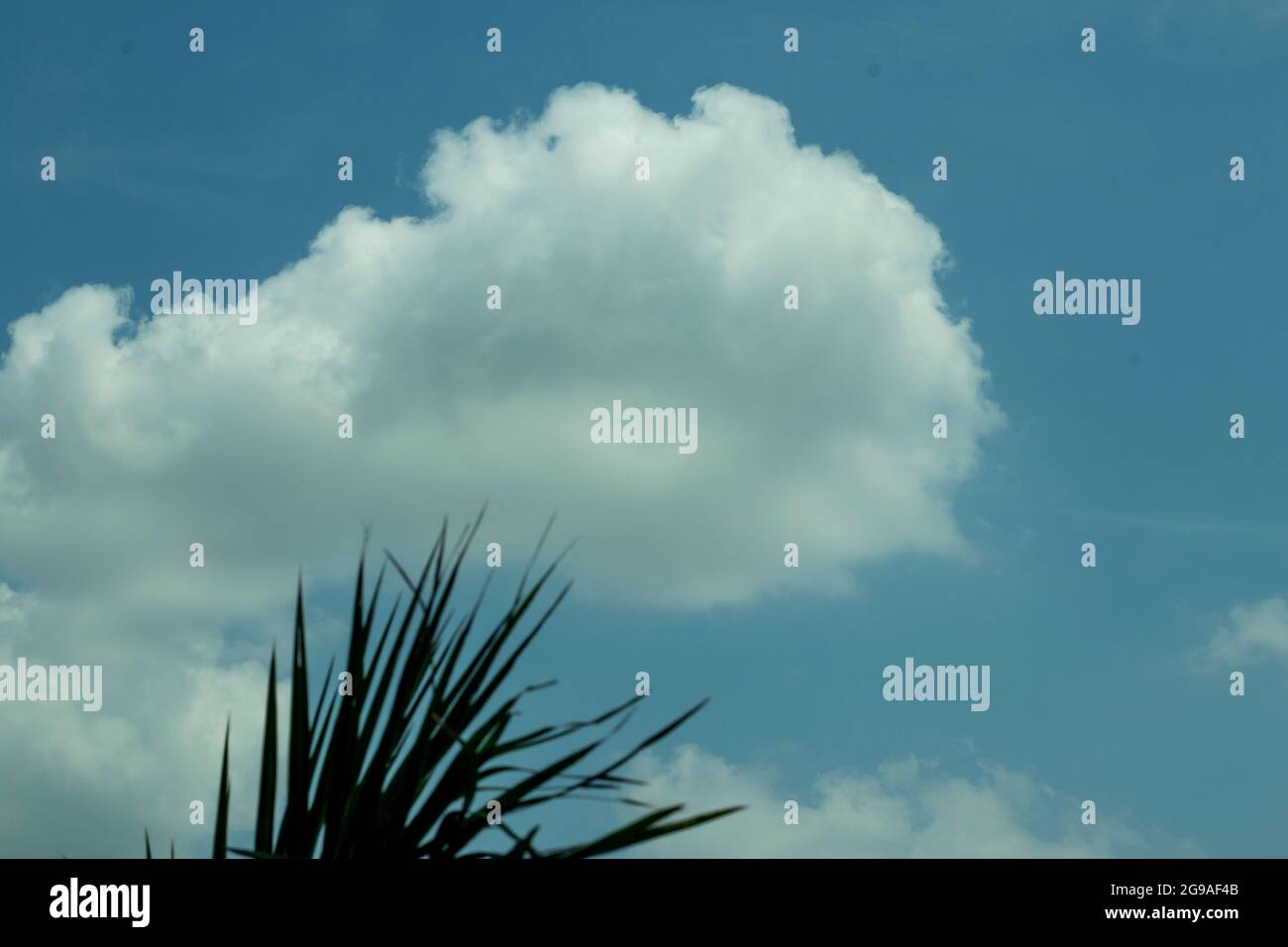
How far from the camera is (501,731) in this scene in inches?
123
